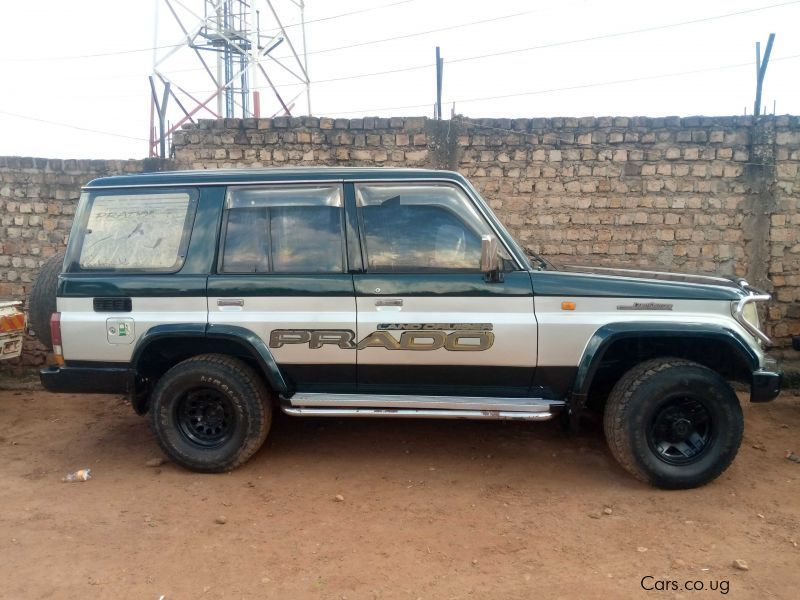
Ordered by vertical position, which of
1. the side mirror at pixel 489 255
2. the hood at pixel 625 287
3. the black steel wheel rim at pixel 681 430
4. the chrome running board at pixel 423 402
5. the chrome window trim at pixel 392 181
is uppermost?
the chrome window trim at pixel 392 181

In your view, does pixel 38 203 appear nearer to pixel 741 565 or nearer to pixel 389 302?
pixel 389 302

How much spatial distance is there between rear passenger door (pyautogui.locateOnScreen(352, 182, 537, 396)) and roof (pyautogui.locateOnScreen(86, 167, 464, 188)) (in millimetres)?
70

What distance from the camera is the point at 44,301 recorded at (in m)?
4.66

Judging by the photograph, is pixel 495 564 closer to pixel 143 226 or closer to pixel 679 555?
pixel 679 555

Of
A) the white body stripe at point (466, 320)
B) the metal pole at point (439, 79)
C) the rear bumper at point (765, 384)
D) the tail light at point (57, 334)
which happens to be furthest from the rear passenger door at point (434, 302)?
the metal pole at point (439, 79)

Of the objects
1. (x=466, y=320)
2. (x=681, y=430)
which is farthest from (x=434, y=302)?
(x=681, y=430)

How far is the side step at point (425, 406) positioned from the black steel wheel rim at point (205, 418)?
48 cm

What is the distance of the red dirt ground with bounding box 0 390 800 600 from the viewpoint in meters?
2.87

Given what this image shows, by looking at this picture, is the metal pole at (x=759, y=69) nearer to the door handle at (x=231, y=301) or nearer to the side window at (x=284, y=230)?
the side window at (x=284, y=230)

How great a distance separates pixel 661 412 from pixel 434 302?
1.63 m

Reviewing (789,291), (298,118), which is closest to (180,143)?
(298,118)

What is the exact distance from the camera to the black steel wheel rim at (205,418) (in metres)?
4.11

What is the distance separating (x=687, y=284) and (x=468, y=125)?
132 inches

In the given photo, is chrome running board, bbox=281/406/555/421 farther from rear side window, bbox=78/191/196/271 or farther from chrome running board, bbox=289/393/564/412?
rear side window, bbox=78/191/196/271
